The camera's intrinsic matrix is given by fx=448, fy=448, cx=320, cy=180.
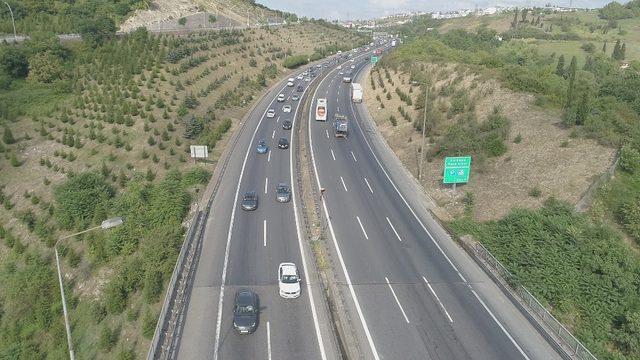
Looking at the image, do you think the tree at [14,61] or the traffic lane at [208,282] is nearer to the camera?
the traffic lane at [208,282]

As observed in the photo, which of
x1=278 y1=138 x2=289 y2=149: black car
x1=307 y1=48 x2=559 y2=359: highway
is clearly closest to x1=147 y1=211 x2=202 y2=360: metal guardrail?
x1=307 y1=48 x2=559 y2=359: highway

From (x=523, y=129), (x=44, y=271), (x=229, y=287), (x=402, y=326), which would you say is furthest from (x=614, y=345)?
(x=44, y=271)

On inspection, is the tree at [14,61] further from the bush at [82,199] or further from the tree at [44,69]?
the bush at [82,199]

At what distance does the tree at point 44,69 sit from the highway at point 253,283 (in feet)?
172

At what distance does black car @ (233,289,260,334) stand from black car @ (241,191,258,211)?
15.7 metres

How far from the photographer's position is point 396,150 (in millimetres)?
67562

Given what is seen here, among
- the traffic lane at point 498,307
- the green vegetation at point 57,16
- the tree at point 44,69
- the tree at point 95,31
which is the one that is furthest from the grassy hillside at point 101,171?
the traffic lane at point 498,307

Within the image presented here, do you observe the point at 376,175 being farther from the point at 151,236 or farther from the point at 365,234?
the point at 151,236

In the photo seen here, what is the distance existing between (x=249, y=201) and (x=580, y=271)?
98.8ft

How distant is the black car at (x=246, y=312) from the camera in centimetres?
2834

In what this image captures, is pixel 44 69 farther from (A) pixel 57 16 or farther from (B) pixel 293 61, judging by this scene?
(B) pixel 293 61

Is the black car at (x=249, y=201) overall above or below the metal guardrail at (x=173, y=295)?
above

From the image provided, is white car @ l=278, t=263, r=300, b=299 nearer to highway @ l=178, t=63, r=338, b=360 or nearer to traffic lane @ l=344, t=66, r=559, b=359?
highway @ l=178, t=63, r=338, b=360

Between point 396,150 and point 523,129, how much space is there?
1763cm
